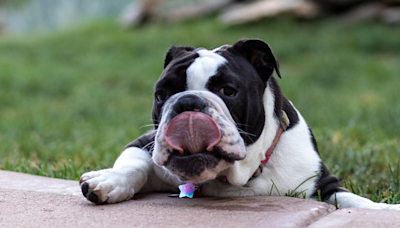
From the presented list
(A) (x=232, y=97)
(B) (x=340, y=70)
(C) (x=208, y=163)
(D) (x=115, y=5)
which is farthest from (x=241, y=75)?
(D) (x=115, y=5)

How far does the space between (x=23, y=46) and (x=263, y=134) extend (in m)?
11.2

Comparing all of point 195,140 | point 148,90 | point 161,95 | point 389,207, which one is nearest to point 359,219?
point 389,207

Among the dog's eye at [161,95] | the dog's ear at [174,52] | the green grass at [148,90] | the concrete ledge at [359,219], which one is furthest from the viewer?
the green grass at [148,90]

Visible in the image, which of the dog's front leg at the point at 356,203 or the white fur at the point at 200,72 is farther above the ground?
the white fur at the point at 200,72

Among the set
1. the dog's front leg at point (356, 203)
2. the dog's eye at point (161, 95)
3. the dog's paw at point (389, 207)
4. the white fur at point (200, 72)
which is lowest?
the dog's front leg at point (356, 203)

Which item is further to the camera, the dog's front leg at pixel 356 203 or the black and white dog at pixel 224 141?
the dog's front leg at pixel 356 203

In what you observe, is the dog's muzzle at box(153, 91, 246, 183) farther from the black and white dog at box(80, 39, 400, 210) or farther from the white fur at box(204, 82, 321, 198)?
the white fur at box(204, 82, 321, 198)

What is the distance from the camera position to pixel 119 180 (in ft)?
7.40

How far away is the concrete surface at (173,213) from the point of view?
5.61 feet

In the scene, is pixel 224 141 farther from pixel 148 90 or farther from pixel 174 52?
pixel 148 90

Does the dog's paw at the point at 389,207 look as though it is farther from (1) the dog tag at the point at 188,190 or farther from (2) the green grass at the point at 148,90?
(1) the dog tag at the point at 188,190

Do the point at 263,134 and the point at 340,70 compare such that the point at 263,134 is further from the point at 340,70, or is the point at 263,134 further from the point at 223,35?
the point at 223,35

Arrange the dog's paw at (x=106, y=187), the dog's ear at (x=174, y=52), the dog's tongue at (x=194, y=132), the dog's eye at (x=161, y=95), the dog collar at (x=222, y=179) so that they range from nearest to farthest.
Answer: the dog's tongue at (x=194, y=132), the dog's paw at (x=106, y=187), the dog's eye at (x=161, y=95), the dog collar at (x=222, y=179), the dog's ear at (x=174, y=52)

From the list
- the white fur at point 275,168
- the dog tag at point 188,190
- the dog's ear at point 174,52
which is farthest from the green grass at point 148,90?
the dog's ear at point 174,52
